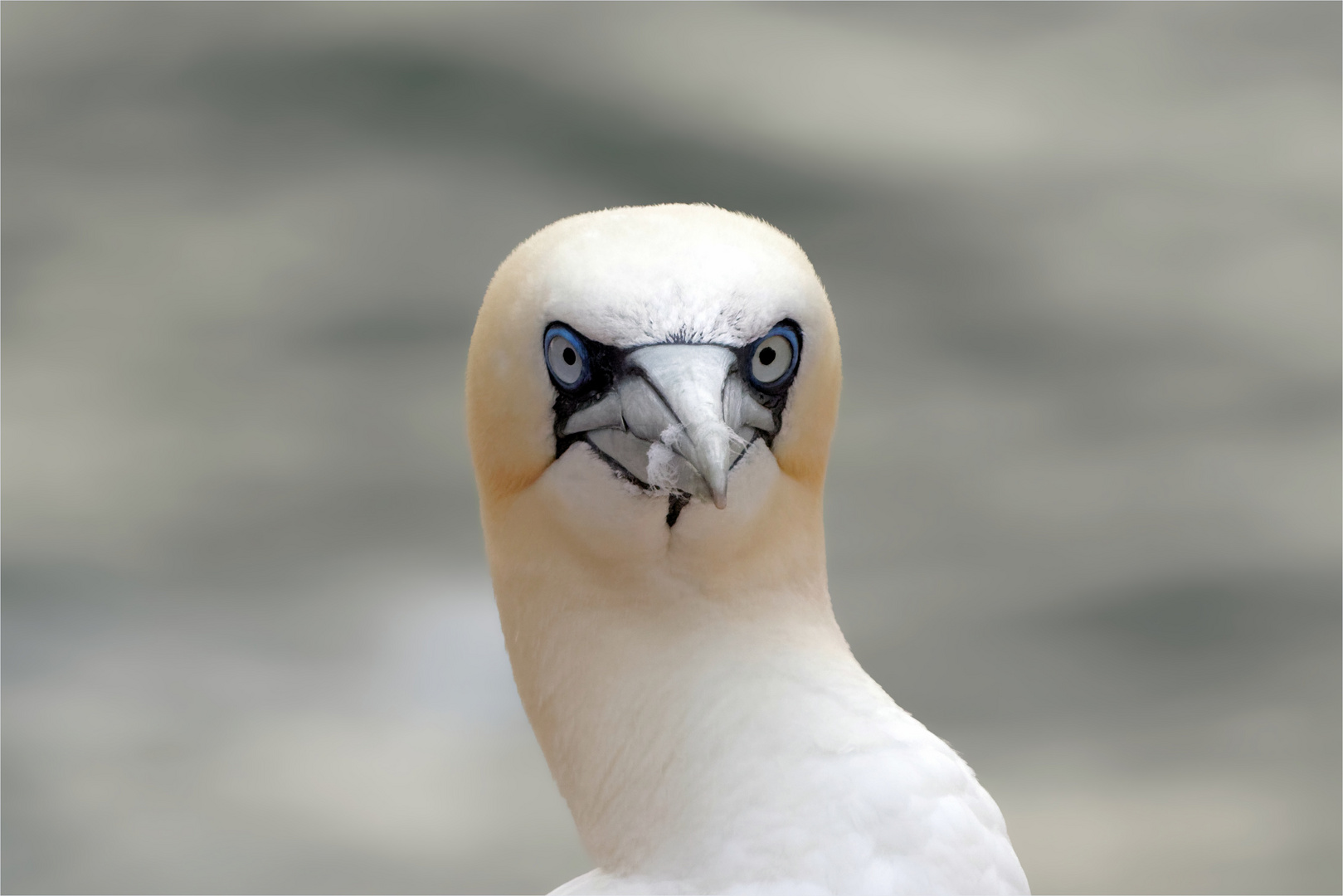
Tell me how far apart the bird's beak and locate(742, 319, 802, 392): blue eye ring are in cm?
3

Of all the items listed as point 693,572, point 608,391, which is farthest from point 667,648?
point 608,391

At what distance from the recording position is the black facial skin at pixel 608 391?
2.35 metres

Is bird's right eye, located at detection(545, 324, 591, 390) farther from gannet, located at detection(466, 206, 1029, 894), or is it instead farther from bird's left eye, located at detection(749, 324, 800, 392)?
bird's left eye, located at detection(749, 324, 800, 392)

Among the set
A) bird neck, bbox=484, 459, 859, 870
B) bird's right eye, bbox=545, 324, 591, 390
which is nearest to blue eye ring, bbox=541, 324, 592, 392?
bird's right eye, bbox=545, 324, 591, 390

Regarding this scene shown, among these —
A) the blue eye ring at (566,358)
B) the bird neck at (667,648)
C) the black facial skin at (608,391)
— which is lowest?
the bird neck at (667,648)

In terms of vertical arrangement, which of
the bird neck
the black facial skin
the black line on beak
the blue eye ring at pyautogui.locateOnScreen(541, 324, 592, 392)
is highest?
the blue eye ring at pyautogui.locateOnScreen(541, 324, 592, 392)

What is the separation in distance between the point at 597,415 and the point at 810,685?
0.68 metres

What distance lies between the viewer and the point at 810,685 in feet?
8.45

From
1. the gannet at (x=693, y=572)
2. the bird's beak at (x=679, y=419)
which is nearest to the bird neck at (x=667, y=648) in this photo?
the gannet at (x=693, y=572)

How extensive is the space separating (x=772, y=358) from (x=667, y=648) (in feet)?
1.99

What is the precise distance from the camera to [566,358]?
2428 mm

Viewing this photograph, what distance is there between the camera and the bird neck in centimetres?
251

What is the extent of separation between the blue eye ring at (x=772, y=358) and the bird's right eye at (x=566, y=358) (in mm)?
292

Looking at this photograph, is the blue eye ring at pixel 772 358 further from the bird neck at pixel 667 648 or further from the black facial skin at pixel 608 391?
the bird neck at pixel 667 648
